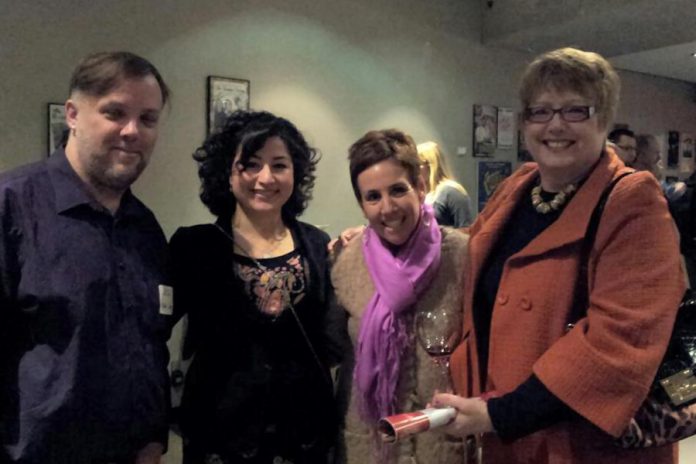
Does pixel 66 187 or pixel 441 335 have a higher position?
pixel 66 187

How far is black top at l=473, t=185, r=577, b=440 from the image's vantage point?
1.27m

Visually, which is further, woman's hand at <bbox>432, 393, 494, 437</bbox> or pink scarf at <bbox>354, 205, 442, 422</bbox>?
pink scarf at <bbox>354, 205, 442, 422</bbox>

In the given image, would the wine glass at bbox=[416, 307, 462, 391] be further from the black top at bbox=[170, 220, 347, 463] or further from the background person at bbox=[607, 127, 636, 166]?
the background person at bbox=[607, 127, 636, 166]

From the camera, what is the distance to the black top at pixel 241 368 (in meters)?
1.70

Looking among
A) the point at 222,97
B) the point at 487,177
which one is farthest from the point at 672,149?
the point at 222,97

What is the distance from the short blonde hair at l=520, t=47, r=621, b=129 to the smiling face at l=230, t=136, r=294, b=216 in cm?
76

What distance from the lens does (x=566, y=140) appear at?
1364 millimetres

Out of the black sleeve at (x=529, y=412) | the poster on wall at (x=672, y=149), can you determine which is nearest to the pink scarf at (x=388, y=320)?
the black sleeve at (x=529, y=412)

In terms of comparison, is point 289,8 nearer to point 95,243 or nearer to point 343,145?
point 343,145

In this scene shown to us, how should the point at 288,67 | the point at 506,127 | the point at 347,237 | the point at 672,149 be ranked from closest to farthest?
the point at 347,237, the point at 288,67, the point at 506,127, the point at 672,149

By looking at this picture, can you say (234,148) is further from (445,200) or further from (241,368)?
(445,200)

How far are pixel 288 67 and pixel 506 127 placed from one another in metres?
2.60

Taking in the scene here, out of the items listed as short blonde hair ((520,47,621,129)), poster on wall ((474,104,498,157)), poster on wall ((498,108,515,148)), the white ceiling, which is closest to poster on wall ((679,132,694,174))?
the white ceiling

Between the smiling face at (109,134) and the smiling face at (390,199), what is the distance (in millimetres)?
613
